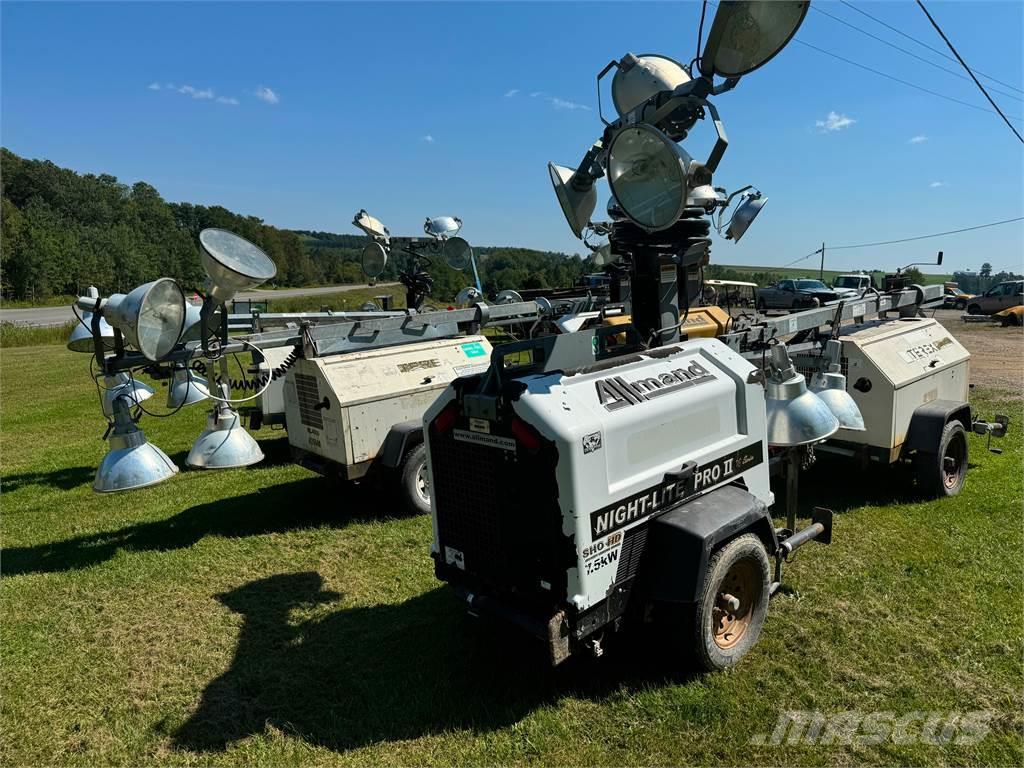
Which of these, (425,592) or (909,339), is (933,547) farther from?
(425,592)

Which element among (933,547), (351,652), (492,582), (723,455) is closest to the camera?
(492,582)

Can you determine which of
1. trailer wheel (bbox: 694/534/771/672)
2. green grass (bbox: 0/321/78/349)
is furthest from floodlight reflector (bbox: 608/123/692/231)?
green grass (bbox: 0/321/78/349)

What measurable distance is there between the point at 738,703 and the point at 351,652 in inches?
106

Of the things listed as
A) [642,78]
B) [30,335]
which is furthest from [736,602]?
[30,335]

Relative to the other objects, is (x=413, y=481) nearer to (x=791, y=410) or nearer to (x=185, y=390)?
(x=185, y=390)

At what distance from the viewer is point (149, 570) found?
596 cm

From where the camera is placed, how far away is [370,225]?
427 inches

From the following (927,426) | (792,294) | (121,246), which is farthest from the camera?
(121,246)

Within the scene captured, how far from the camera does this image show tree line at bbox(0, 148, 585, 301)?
153ft

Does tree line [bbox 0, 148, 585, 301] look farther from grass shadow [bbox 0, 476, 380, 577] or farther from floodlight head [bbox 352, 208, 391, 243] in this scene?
grass shadow [bbox 0, 476, 380, 577]

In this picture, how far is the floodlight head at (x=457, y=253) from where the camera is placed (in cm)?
1175

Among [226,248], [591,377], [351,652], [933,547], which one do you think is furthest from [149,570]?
[933,547]

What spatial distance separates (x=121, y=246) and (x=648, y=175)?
69443mm

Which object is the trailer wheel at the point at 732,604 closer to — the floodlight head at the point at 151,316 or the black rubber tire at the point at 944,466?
the black rubber tire at the point at 944,466
